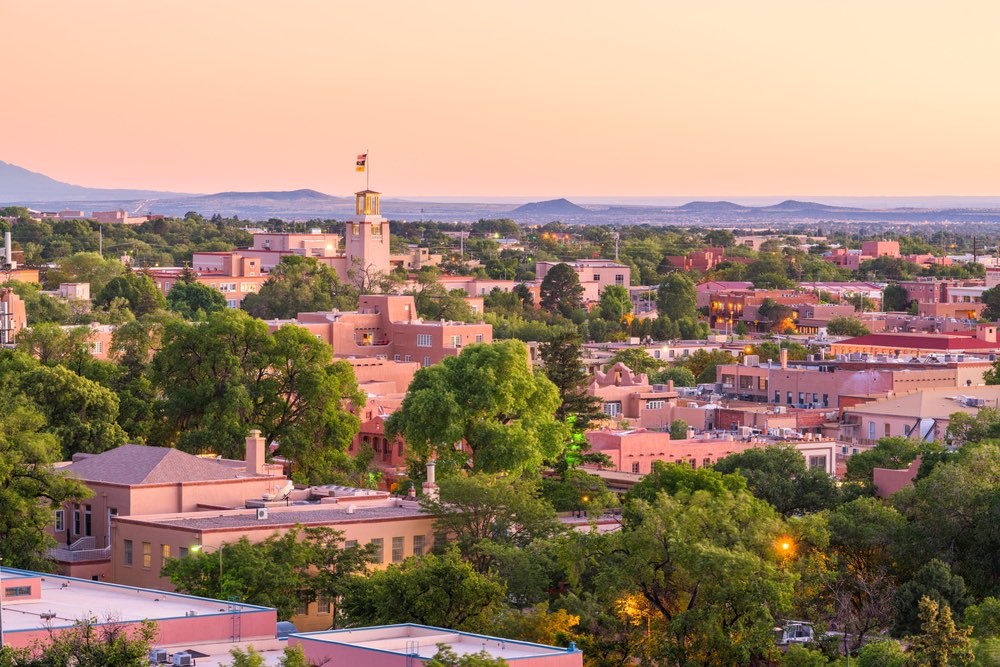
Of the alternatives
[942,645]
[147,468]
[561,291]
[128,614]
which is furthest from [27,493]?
[561,291]

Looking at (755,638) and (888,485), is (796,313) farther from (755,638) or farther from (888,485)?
(755,638)

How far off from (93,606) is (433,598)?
6.28 metres

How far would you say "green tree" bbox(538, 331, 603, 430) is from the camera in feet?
228

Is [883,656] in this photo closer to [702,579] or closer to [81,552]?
[702,579]

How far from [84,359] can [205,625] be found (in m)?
37.7

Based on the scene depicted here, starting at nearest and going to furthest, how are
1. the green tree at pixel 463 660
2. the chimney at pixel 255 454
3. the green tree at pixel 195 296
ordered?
the green tree at pixel 463 660 → the chimney at pixel 255 454 → the green tree at pixel 195 296

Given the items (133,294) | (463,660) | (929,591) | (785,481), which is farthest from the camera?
(133,294)

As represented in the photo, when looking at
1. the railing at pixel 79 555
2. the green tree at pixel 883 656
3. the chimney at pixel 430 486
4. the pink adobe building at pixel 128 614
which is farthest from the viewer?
the chimney at pixel 430 486

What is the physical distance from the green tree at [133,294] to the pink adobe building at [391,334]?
94.2ft

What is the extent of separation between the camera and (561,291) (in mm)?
153625

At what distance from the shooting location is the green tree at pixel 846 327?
423 ft

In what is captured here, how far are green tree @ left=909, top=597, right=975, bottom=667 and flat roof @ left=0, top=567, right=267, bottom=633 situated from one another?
33.0 ft

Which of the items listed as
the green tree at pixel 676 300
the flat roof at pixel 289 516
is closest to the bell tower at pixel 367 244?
the green tree at pixel 676 300

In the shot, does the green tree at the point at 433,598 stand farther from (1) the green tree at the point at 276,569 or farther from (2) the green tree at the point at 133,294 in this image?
(2) the green tree at the point at 133,294
